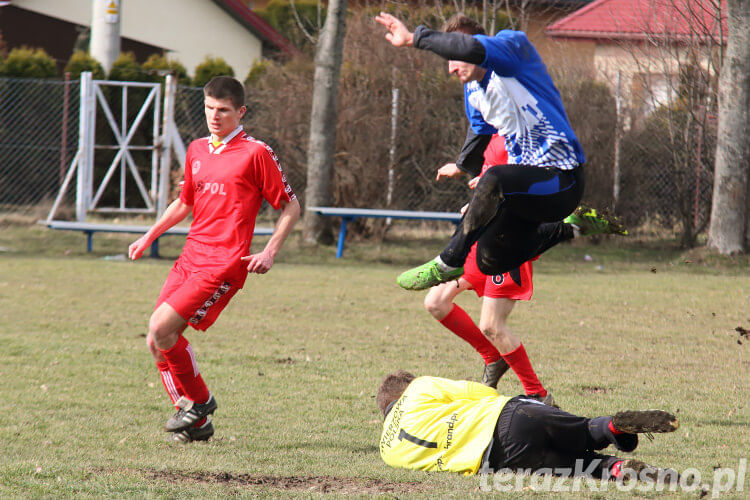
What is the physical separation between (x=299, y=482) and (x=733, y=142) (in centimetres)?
1181

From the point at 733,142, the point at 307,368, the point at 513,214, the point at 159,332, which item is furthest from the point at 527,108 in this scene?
the point at 733,142

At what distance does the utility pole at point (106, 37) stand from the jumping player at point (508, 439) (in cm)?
1637

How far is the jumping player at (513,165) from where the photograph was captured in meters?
4.45

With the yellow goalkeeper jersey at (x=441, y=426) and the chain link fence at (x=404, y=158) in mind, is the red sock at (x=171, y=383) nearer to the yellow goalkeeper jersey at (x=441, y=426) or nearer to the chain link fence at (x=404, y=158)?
the yellow goalkeeper jersey at (x=441, y=426)

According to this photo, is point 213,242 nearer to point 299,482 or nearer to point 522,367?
point 299,482

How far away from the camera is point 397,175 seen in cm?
1606

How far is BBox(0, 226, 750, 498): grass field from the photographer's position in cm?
444

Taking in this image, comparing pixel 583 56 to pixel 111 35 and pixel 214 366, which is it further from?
pixel 214 366

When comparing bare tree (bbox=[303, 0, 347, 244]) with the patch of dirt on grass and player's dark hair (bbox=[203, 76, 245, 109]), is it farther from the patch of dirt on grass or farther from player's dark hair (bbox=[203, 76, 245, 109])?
the patch of dirt on grass

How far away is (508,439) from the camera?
4.29 metres

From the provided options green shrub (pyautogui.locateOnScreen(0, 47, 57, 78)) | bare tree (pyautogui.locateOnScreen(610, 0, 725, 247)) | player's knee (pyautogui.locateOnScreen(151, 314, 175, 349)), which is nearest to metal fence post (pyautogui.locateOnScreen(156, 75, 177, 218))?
Answer: green shrub (pyautogui.locateOnScreen(0, 47, 57, 78))

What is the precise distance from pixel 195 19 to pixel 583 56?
14.3m

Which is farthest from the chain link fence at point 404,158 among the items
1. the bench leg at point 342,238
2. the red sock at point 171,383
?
the red sock at point 171,383

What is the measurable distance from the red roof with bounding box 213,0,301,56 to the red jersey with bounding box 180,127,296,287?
23331 mm
